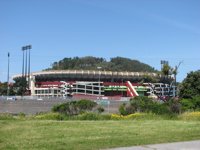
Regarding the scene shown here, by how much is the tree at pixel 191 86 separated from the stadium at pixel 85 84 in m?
116

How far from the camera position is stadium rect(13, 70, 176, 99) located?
161 m

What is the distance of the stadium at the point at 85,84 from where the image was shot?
16138 centimetres

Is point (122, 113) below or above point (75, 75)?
below

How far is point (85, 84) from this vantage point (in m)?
166

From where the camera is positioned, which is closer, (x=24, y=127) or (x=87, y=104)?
(x=24, y=127)

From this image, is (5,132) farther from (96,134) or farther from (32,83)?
(32,83)

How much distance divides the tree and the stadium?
4555 inches

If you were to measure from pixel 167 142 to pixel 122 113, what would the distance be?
51.9ft

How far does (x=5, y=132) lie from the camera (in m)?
11.1

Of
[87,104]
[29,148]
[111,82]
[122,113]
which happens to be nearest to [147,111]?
[122,113]

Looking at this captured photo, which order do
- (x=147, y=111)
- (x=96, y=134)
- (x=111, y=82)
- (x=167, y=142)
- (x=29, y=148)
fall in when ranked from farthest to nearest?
(x=111, y=82) → (x=147, y=111) → (x=96, y=134) → (x=167, y=142) → (x=29, y=148)

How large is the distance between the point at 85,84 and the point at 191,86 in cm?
12822

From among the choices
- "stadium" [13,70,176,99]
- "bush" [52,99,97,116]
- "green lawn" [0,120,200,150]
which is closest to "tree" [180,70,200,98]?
"bush" [52,99,97,116]

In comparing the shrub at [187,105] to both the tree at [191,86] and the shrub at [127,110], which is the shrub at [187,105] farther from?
the tree at [191,86]
